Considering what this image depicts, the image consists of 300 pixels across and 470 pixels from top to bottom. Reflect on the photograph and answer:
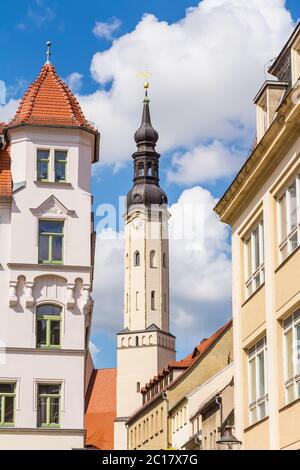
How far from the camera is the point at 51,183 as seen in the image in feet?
141

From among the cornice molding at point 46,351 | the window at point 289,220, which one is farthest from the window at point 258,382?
the cornice molding at point 46,351

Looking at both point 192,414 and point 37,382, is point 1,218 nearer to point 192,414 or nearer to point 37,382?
point 37,382

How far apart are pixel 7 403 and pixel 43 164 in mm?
9579

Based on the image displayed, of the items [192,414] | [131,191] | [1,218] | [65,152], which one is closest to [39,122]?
[65,152]

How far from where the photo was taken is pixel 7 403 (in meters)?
40.1

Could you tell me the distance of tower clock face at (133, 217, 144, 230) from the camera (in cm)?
14575

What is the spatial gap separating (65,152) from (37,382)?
9.29 m

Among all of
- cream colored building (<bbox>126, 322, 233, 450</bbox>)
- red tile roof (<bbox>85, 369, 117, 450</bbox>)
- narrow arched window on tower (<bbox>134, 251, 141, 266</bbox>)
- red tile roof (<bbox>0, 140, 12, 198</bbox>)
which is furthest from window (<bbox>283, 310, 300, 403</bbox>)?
narrow arched window on tower (<bbox>134, 251, 141, 266</bbox>)

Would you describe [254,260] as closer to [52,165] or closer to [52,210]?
[52,210]

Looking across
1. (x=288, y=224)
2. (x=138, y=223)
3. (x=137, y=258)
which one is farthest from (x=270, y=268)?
(x=138, y=223)

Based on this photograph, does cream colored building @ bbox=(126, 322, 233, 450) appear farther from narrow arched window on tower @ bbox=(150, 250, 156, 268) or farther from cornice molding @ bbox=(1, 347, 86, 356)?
narrow arched window on tower @ bbox=(150, 250, 156, 268)

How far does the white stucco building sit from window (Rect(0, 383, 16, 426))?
36 mm

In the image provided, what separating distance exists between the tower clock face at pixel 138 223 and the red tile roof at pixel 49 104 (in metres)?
99.0

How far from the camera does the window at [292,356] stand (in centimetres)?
2400
